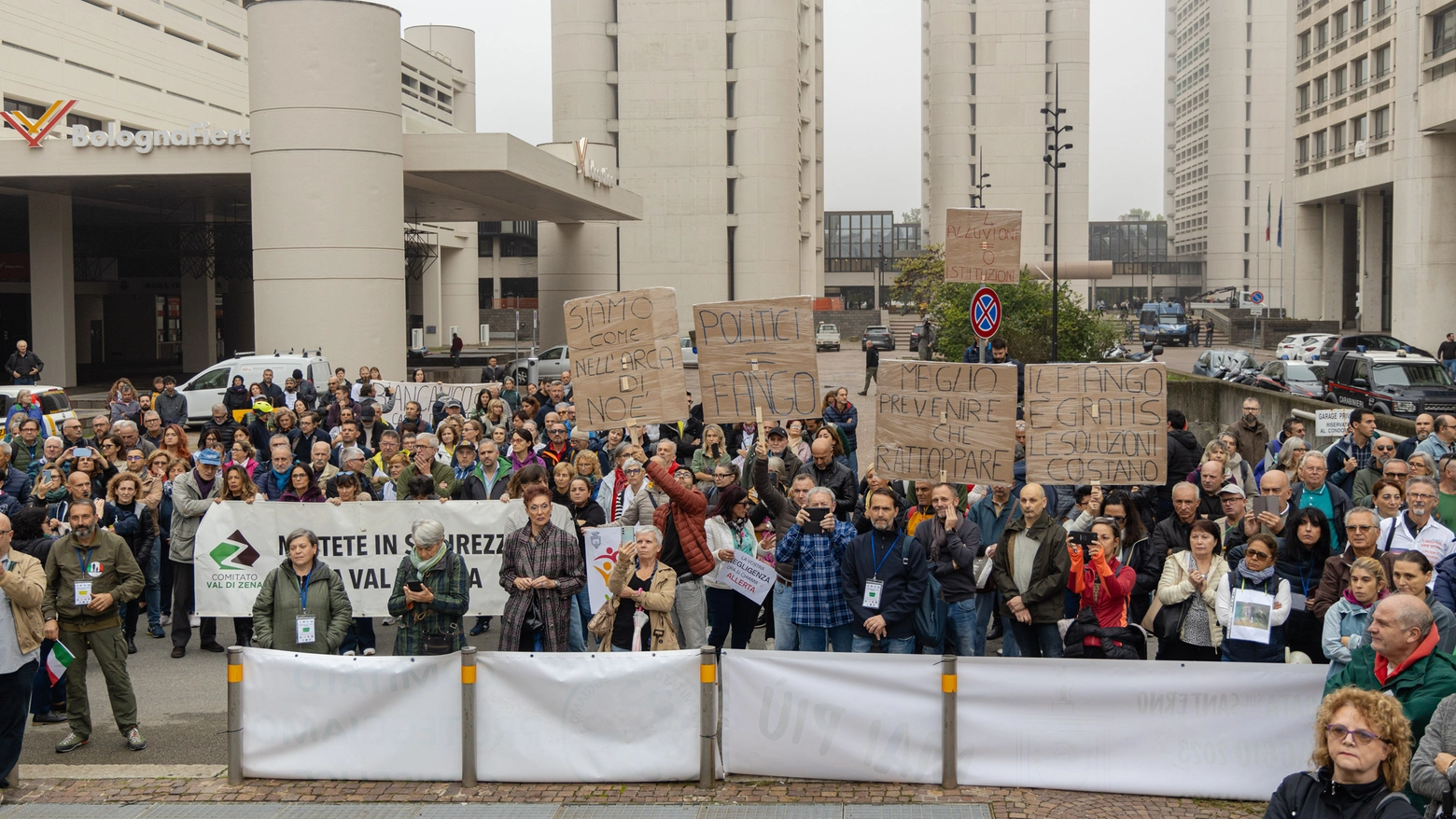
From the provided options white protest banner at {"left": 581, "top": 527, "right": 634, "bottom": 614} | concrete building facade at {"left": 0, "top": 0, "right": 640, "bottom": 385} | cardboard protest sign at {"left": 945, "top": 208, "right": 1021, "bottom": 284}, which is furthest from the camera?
concrete building facade at {"left": 0, "top": 0, "right": 640, "bottom": 385}

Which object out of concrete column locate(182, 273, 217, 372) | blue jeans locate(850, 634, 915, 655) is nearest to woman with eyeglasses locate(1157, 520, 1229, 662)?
blue jeans locate(850, 634, 915, 655)

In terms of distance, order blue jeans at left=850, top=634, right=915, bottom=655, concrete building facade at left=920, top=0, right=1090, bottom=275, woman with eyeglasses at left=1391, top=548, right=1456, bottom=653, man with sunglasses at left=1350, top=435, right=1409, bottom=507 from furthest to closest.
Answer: concrete building facade at left=920, top=0, right=1090, bottom=275
man with sunglasses at left=1350, top=435, right=1409, bottom=507
blue jeans at left=850, top=634, right=915, bottom=655
woman with eyeglasses at left=1391, top=548, right=1456, bottom=653

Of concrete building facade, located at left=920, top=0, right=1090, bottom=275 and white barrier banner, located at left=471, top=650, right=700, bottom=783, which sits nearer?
white barrier banner, located at left=471, top=650, right=700, bottom=783

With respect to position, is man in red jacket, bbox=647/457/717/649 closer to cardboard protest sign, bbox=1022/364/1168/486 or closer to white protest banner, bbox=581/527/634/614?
white protest banner, bbox=581/527/634/614

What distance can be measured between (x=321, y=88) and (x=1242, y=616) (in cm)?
2738

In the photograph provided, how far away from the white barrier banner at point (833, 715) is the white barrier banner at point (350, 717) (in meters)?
1.83

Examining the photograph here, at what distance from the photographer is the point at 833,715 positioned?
815 centimetres

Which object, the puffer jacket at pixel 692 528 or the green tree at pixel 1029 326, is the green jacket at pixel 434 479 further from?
the green tree at pixel 1029 326

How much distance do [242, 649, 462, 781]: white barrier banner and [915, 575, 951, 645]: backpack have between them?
3.19m

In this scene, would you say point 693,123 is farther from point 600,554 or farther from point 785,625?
point 785,625

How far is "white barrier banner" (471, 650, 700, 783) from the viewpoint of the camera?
8258mm

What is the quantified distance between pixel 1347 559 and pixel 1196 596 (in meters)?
0.94

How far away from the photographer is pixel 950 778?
8094 mm

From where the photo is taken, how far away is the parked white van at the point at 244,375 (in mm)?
28656
